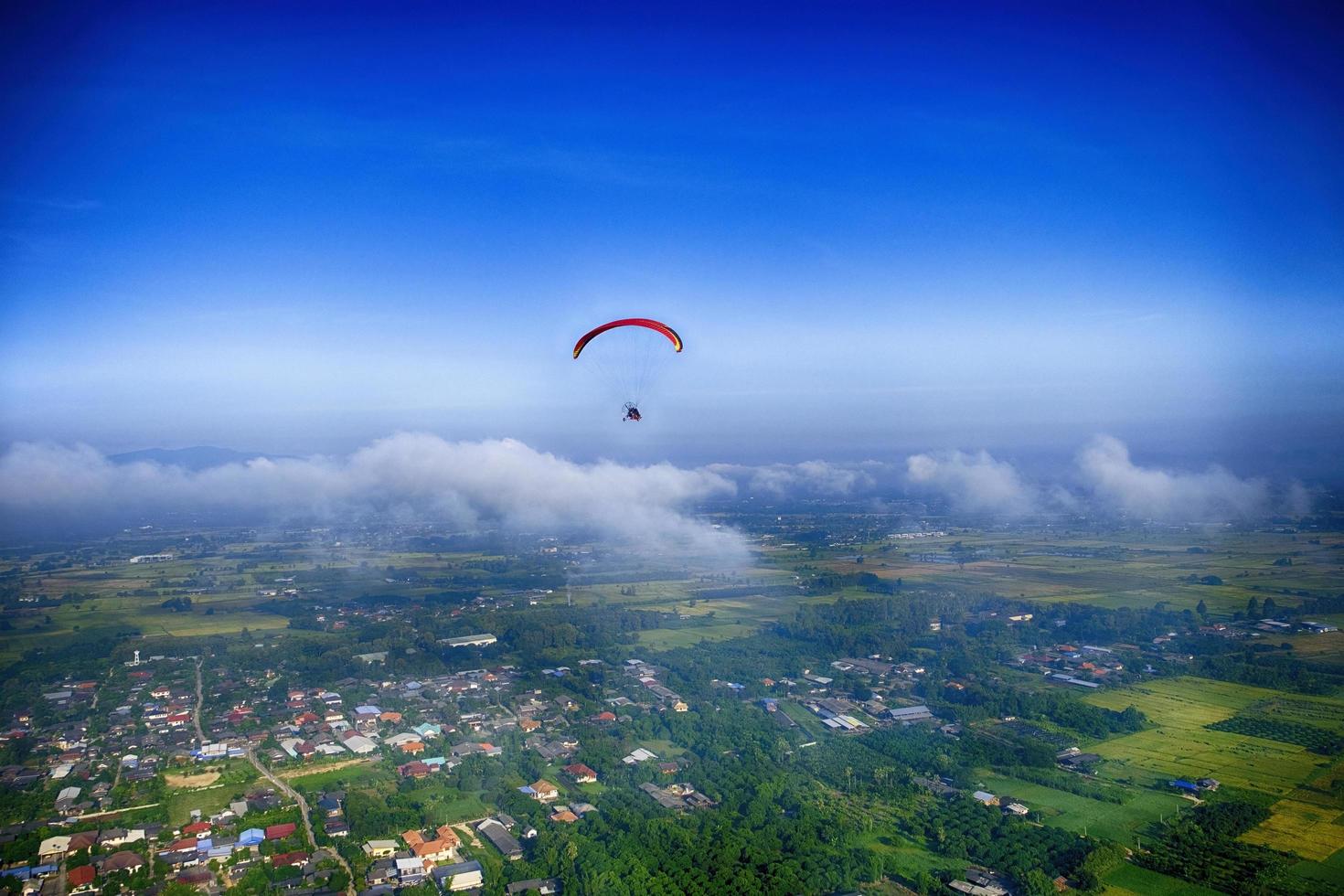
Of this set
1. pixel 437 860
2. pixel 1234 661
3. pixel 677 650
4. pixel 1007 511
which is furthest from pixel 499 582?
pixel 1007 511

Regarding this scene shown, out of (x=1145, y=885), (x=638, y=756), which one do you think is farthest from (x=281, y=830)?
(x=1145, y=885)

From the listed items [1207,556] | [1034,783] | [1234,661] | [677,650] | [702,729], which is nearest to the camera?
[1034,783]

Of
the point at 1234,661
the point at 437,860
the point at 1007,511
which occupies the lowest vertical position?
the point at 437,860

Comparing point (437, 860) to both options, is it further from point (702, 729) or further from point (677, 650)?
point (677, 650)

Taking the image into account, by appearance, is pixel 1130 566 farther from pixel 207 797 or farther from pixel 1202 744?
pixel 207 797

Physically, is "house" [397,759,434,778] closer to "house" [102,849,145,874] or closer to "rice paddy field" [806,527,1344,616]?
"house" [102,849,145,874]

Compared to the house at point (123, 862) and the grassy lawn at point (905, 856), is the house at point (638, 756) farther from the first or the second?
the house at point (123, 862)

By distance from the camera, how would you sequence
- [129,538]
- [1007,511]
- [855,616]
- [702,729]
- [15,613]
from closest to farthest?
[702,729], [15,613], [855,616], [129,538], [1007,511]

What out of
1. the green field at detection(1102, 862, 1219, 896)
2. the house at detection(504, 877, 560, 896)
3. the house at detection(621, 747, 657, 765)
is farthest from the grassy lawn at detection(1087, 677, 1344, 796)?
the house at detection(504, 877, 560, 896)
